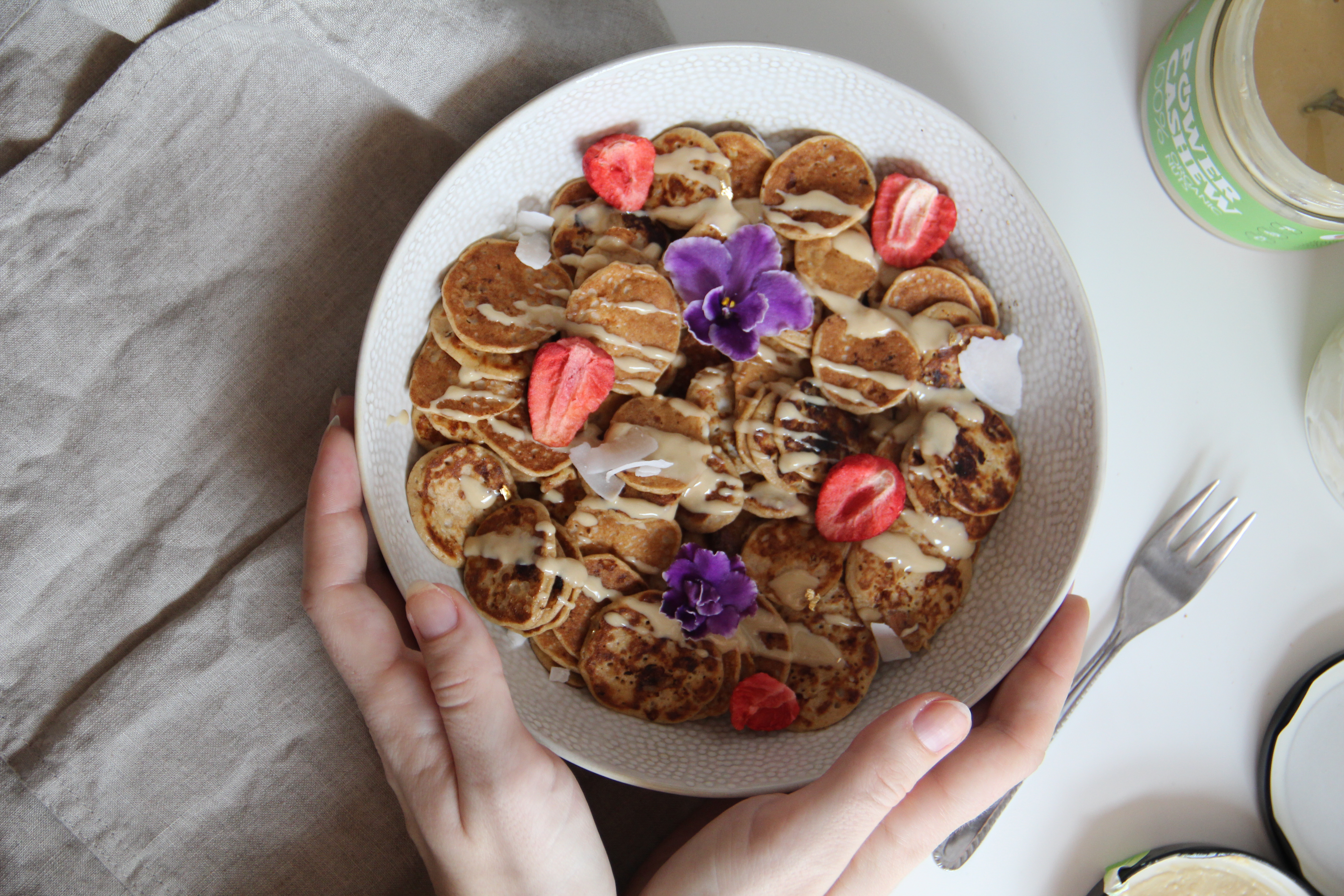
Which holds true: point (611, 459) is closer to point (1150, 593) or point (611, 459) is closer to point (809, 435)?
point (809, 435)

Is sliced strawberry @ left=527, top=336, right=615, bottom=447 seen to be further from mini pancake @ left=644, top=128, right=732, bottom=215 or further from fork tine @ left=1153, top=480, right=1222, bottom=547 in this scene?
fork tine @ left=1153, top=480, right=1222, bottom=547

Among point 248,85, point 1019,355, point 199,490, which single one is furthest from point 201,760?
point 1019,355

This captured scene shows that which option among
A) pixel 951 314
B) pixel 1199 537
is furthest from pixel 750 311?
pixel 1199 537

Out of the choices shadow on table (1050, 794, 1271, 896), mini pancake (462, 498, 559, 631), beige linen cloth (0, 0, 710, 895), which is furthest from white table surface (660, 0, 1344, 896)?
mini pancake (462, 498, 559, 631)

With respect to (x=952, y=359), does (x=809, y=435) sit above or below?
below

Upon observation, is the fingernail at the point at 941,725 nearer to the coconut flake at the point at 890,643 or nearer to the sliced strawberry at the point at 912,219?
the coconut flake at the point at 890,643

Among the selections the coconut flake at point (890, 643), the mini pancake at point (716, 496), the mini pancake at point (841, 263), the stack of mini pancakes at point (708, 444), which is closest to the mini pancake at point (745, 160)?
the stack of mini pancakes at point (708, 444)
